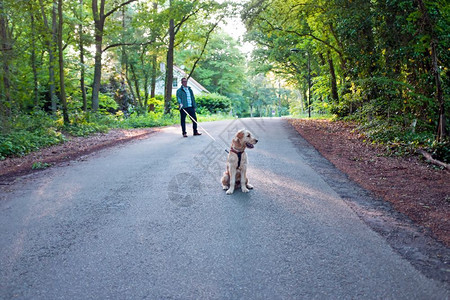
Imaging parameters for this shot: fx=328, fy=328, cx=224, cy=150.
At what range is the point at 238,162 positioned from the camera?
18.3ft

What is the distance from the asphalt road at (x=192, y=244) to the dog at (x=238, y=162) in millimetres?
182

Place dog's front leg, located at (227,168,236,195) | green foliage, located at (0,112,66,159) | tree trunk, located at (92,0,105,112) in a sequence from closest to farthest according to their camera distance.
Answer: dog's front leg, located at (227,168,236,195) → green foliage, located at (0,112,66,159) → tree trunk, located at (92,0,105,112)

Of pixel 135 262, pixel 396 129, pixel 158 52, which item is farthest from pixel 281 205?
pixel 158 52

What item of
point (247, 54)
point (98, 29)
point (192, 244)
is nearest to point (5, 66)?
point (98, 29)

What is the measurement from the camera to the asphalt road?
9.50ft

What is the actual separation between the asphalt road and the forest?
5.33 metres

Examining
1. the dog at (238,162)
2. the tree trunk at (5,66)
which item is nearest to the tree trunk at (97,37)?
the tree trunk at (5,66)

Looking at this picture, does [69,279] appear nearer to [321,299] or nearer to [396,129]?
[321,299]

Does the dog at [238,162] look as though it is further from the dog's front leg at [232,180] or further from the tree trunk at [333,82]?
the tree trunk at [333,82]

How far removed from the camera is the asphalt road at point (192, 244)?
2896 mm

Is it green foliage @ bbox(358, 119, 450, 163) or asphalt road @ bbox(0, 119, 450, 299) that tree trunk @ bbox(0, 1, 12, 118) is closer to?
asphalt road @ bbox(0, 119, 450, 299)

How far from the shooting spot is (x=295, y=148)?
10594mm

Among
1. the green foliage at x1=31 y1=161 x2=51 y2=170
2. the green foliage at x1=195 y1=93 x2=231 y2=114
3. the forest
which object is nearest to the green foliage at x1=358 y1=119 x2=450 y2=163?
the forest

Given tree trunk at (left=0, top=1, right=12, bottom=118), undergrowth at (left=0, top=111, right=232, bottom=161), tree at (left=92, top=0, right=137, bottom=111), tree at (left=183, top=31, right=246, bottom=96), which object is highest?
tree at (left=183, top=31, right=246, bottom=96)
